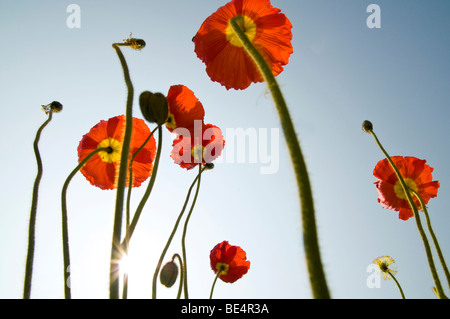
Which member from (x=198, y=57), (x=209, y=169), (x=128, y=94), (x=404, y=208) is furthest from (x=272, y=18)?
(x=404, y=208)

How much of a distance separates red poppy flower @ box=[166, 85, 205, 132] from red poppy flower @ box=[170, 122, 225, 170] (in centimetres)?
20

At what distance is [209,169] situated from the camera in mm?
Answer: 2533

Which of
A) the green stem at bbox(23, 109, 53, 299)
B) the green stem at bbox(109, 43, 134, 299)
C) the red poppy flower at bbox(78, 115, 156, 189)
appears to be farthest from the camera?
the red poppy flower at bbox(78, 115, 156, 189)

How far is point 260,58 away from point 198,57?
0.97 m

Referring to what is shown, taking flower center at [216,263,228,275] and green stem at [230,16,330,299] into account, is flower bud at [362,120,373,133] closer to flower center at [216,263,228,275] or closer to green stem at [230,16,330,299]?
flower center at [216,263,228,275]

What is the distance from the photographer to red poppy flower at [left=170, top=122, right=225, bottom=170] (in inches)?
94.4

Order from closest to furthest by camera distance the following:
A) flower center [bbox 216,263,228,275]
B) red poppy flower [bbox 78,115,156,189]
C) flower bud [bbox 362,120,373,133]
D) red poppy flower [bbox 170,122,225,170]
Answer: red poppy flower [bbox 78,115,156,189], red poppy flower [bbox 170,122,225,170], flower bud [bbox 362,120,373,133], flower center [bbox 216,263,228,275]

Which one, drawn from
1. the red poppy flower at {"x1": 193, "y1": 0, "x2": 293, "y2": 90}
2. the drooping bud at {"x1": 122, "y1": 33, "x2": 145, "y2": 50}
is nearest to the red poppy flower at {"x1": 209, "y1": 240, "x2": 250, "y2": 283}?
the red poppy flower at {"x1": 193, "y1": 0, "x2": 293, "y2": 90}

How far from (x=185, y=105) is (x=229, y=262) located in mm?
1908

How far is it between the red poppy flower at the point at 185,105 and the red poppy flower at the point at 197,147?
0.65 ft

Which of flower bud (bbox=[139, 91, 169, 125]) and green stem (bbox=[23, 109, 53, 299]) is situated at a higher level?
flower bud (bbox=[139, 91, 169, 125])

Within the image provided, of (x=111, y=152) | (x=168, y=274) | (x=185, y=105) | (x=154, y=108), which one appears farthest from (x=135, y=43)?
(x=168, y=274)

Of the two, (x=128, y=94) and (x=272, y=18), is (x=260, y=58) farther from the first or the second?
(x=272, y=18)
